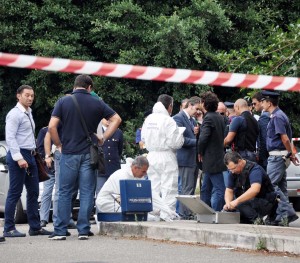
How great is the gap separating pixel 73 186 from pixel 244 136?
3.04 metres

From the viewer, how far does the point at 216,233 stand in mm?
11070

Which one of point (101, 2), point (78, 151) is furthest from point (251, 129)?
point (101, 2)

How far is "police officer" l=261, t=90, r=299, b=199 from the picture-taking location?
13.7 meters

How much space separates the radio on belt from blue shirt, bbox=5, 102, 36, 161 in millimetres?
1224

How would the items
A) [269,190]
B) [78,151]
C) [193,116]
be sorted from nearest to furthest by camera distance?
1. [78,151]
2. [269,190]
3. [193,116]

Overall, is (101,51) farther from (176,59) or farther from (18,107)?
(18,107)

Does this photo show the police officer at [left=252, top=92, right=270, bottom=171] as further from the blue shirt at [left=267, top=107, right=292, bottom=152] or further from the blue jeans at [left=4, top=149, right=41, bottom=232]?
the blue jeans at [left=4, top=149, right=41, bottom=232]

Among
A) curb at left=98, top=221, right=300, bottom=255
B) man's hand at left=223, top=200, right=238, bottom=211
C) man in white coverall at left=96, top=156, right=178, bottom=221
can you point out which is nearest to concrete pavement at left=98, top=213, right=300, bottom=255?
curb at left=98, top=221, right=300, bottom=255

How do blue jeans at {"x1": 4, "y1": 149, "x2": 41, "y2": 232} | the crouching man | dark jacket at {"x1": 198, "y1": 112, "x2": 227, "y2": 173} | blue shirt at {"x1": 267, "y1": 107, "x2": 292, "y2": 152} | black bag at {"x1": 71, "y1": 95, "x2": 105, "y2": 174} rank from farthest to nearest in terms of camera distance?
dark jacket at {"x1": 198, "y1": 112, "x2": 227, "y2": 173} → blue shirt at {"x1": 267, "y1": 107, "x2": 292, "y2": 152} → the crouching man → blue jeans at {"x1": 4, "y1": 149, "x2": 41, "y2": 232} → black bag at {"x1": 71, "y1": 95, "x2": 105, "y2": 174}

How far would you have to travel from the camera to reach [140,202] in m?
13.2

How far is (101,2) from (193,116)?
11113 millimetres

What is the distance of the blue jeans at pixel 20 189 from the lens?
12.6 meters

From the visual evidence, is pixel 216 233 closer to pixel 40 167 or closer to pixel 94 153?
pixel 94 153

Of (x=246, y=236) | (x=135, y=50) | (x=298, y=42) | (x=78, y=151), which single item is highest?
(x=135, y=50)
